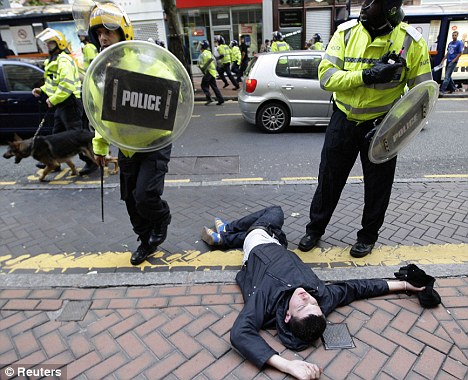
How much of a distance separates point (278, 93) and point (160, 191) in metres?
5.17

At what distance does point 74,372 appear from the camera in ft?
7.35

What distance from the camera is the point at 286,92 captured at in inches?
296

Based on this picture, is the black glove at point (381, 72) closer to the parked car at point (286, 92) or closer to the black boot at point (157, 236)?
the black boot at point (157, 236)

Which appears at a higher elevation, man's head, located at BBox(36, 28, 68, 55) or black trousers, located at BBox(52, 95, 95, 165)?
man's head, located at BBox(36, 28, 68, 55)

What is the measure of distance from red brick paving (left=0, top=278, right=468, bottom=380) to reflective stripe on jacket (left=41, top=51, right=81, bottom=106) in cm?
314

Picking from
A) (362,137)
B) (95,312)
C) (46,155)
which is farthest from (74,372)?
(46,155)

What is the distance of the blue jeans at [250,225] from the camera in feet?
11.0

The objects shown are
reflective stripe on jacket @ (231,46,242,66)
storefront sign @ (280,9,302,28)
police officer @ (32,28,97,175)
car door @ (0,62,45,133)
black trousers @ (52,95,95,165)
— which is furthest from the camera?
storefront sign @ (280,9,302,28)

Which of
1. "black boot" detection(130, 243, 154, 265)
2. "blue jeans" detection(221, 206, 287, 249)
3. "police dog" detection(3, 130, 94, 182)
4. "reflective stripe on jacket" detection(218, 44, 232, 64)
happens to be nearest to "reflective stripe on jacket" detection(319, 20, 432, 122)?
"blue jeans" detection(221, 206, 287, 249)

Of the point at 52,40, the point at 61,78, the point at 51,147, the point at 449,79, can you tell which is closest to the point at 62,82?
the point at 61,78

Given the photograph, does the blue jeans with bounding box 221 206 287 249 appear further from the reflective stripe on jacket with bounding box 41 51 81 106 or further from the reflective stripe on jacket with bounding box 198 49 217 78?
the reflective stripe on jacket with bounding box 198 49 217 78

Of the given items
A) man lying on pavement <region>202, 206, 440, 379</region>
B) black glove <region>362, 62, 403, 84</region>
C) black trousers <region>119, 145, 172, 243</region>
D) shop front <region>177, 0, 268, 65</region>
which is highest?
shop front <region>177, 0, 268, 65</region>

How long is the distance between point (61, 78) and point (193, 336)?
423 centimetres

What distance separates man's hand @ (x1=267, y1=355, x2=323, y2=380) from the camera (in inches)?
82.7
